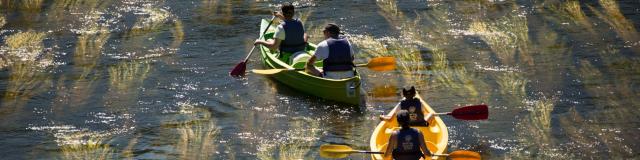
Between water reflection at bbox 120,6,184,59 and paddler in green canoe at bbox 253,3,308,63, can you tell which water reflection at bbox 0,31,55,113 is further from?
Result: paddler in green canoe at bbox 253,3,308,63

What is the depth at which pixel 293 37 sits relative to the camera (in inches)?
966

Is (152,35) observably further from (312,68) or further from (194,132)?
(194,132)

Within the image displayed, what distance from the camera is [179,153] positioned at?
65.4 ft

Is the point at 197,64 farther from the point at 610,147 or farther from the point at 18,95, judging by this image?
the point at 610,147

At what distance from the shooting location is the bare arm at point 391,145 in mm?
17141

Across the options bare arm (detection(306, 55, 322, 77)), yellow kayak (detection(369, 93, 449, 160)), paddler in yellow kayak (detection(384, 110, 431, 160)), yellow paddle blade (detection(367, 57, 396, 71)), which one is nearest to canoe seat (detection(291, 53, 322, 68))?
bare arm (detection(306, 55, 322, 77))

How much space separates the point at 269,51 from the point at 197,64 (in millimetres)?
1834

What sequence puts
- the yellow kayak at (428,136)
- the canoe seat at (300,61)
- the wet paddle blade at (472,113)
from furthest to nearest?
the canoe seat at (300,61) < the wet paddle blade at (472,113) < the yellow kayak at (428,136)

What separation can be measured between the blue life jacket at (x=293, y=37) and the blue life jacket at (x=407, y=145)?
7703 mm

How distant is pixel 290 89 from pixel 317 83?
1.38 meters

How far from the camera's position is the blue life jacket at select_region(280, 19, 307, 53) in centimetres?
2448

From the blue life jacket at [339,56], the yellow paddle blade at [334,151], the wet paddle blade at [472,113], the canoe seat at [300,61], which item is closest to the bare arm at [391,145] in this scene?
the yellow paddle blade at [334,151]

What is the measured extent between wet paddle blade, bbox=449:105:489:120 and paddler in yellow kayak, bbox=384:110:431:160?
3049 mm

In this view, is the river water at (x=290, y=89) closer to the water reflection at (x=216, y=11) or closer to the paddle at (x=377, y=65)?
the water reflection at (x=216, y=11)
